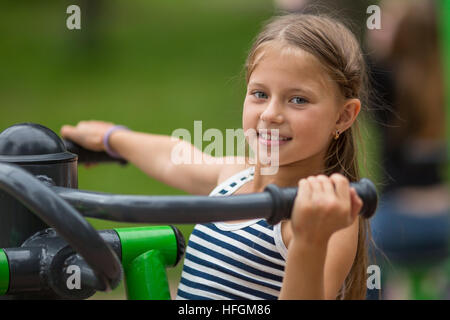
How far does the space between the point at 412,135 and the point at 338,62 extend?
89.5 inches

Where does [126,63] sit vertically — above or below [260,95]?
above

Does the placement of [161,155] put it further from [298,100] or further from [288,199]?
[288,199]

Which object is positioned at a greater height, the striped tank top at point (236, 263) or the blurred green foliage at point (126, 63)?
the blurred green foliage at point (126, 63)

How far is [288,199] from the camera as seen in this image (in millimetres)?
960

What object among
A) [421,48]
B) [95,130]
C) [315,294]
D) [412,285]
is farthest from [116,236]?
[421,48]

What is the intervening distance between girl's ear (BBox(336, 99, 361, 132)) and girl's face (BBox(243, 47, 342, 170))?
0.04 m

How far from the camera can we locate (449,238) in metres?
3.04

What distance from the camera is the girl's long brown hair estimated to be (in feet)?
4.42

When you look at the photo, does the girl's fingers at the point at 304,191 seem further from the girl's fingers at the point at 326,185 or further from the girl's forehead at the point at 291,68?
the girl's forehead at the point at 291,68

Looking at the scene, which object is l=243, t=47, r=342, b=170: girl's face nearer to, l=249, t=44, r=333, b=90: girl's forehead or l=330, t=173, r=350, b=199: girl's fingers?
l=249, t=44, r=333, b=90: girl's forehead

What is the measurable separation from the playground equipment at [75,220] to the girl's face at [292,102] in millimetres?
258

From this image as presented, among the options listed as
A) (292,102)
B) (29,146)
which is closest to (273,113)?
(292,102)

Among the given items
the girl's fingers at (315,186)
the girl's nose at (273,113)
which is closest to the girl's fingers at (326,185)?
the girl's fingers at (315,186)

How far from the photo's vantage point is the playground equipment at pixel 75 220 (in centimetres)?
89
